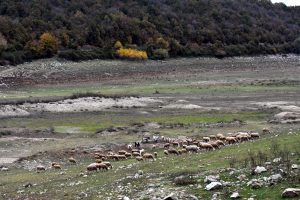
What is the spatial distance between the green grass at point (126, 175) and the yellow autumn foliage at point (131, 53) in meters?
67.1

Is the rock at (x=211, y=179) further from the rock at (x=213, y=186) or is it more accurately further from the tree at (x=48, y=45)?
the tree at (x=48, y=45)

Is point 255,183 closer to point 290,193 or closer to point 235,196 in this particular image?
point 235,196

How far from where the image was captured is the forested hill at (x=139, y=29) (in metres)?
88.5

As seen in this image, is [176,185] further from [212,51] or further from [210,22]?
[210,22]

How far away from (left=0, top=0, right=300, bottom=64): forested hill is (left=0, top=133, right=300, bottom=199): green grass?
57.0m

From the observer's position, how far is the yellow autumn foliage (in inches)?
3669

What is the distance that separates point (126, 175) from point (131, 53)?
73.9 m

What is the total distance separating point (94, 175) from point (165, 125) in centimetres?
2035

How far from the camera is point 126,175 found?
20.7 meters

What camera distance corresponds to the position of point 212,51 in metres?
108

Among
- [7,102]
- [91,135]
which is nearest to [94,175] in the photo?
[91,135]

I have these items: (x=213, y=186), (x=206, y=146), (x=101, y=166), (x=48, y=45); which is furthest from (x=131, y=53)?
(x=213, y=186)

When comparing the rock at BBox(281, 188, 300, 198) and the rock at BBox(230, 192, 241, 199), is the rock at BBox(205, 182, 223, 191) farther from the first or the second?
the rock at BBox(281, 188, 300, 198)

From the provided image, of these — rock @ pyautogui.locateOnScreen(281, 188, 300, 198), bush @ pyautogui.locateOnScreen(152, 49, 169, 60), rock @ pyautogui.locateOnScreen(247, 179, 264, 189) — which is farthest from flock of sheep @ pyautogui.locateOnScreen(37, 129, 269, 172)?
bush @ pyautogui.locateOnScreen(152, 49, 169, 60)
